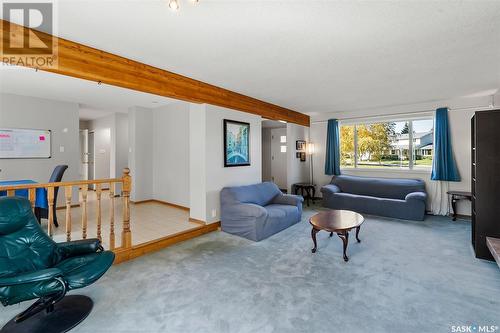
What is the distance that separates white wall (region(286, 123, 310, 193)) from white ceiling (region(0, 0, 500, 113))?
8.57 ft

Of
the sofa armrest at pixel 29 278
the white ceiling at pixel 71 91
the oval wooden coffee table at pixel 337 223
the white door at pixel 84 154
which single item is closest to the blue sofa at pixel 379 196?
the oval wooden coffee table at pixel 337 223

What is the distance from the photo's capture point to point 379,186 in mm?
5340

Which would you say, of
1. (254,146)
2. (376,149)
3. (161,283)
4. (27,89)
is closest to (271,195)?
(254,146)

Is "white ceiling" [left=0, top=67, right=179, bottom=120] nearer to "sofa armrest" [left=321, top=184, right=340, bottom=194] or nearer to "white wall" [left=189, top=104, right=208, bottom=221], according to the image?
"white wall" [left=189, top=104, right=208, bottom=221]

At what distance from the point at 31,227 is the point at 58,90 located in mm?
3478

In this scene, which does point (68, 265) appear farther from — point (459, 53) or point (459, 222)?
point (459, 222)

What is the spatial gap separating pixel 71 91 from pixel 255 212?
417cm

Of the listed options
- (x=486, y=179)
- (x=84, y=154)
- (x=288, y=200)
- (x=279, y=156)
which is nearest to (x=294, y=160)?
(x=279, y=156)

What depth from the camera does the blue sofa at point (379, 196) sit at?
15.2ft

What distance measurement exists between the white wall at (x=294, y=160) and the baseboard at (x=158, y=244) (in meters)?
2.86

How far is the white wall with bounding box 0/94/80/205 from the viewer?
15.4 ft

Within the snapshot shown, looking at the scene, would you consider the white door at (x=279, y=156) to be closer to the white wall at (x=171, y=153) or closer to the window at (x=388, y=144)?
the window at (x=388, y=144)

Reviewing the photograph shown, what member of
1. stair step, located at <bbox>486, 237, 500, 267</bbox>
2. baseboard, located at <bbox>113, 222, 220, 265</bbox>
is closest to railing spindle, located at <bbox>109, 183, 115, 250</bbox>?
baseboard, located at <bbox>113, 222, 220, 265</bbox>

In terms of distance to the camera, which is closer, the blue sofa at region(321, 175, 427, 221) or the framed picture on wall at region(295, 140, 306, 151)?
the blue sofa at region(321, 175, 427, 221)
